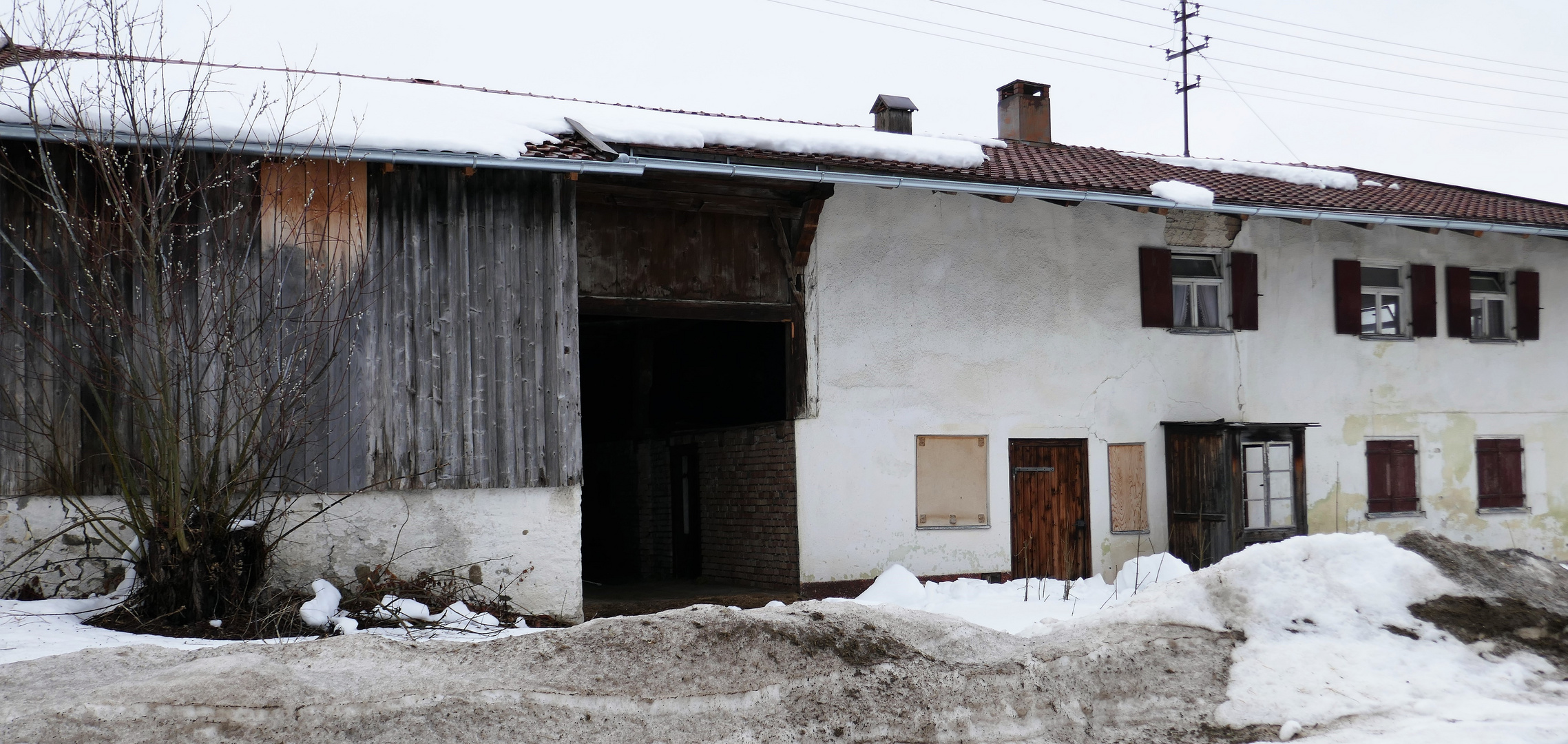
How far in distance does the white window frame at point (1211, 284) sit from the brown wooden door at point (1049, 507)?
223cm

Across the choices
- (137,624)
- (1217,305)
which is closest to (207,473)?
(137,624)

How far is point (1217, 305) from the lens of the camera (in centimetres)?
1437

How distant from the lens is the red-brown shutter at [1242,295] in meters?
14.2

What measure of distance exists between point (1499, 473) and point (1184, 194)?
6688 mm

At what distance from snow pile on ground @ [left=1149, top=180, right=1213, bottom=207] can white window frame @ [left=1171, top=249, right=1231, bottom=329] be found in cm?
153

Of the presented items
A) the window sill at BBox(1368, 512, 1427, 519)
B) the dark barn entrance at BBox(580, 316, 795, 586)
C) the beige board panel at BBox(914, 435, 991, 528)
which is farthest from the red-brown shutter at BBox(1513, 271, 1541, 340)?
the dark barn entrance at BBox(580, 316, 795, 586)

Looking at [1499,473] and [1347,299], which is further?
[1499,473]

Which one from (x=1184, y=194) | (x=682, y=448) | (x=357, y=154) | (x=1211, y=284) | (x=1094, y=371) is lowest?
(x=682, y=448)

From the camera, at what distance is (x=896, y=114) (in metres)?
15.1

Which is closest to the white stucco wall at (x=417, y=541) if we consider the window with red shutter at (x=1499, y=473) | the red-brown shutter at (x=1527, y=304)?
the window with red shutter at (x=1499, y=473)

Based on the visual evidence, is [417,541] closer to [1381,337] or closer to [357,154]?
[357,154]

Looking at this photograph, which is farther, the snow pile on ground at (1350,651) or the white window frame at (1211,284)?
the white window frame at (1211,284)

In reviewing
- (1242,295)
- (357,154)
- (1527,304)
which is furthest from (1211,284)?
(357,154)

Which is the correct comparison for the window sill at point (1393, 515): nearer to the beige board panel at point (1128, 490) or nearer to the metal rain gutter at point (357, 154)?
the beige board panel at point (1128, 490)
